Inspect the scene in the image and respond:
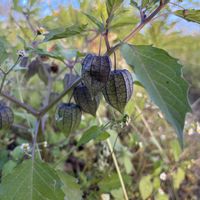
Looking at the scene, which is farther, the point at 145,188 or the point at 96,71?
the point at 145,188

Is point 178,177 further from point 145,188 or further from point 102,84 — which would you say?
point 102,84

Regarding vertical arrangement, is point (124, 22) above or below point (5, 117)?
above

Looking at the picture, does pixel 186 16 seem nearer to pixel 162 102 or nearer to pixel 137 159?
pixel 162 102

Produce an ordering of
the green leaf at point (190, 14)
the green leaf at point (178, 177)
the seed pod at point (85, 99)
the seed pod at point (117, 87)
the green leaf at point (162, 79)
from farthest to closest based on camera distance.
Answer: the green leaf at point (178, 177)
the seed pod at point (85, 99)
the seed pod at point (117, 87)
the green leaf at point (190, 14)
the green leaf at point (162, 79)

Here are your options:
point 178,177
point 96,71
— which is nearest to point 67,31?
point 96,71

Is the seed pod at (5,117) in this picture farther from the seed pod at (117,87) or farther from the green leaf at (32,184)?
the seed pod at (117,87)

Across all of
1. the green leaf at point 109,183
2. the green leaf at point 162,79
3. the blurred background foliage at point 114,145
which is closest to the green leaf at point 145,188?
the blurred background foliage at point 114,145
